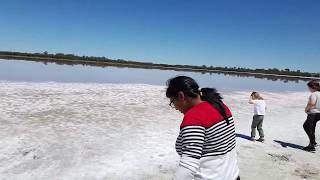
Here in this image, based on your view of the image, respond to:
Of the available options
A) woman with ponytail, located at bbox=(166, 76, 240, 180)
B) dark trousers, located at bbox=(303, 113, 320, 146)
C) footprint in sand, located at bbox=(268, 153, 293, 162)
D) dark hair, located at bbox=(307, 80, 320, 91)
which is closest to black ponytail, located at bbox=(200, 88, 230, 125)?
woman with ponytail, located at bbox=(166, 76, 240, 180)

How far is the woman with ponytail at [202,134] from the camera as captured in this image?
2482mm

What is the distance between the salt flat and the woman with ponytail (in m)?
4.56

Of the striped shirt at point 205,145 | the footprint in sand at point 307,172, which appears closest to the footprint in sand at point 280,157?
the footprint in sand at point 307,172

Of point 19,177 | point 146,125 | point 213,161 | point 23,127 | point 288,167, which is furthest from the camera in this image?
point 146,125

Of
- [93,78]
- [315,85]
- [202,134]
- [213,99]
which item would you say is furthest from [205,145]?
[93,78]

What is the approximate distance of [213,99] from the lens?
2812 millimetres

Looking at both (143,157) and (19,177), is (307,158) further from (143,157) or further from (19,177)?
(19,177)

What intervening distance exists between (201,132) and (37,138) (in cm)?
786

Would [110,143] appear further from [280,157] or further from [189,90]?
[189,90]

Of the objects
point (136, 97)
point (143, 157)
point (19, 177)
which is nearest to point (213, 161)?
point (19, 177)

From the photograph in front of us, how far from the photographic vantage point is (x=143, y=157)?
8453 millimetres

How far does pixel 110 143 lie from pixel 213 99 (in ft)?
23.4

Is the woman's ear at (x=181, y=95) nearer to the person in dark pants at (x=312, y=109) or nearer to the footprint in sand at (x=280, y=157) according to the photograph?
the footprint in sand at (x=280, y=157)

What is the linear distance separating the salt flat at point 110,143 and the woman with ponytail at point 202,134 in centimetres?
456
